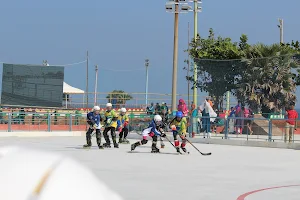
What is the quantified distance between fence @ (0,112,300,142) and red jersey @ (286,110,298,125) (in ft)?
0.76

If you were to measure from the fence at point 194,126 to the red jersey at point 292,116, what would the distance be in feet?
0.76

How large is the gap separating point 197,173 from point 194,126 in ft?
45.6

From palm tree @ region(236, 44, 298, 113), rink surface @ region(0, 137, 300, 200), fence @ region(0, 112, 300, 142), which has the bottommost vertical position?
rink surface @ region(0, 137, 300, 200)

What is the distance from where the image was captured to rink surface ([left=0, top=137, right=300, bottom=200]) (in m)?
11.8

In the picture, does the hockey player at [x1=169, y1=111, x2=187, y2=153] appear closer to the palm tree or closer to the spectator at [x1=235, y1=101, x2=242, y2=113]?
the spectator at [x1=235, y1=101, x2=242, y2=113]

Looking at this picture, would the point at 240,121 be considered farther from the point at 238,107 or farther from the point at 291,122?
the point at 291,122

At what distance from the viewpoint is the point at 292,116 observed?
2552 centimetres

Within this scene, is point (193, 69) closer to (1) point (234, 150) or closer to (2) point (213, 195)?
(1) point (234, 150)

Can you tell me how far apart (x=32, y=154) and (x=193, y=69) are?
1127 inches

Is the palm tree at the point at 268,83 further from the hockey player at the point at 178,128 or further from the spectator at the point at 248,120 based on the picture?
the hockey player at the point at 178,128

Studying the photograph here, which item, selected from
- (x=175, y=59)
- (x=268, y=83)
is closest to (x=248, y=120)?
(x=268, y=83)

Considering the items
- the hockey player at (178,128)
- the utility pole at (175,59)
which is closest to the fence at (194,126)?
the utility pole at (175,59)

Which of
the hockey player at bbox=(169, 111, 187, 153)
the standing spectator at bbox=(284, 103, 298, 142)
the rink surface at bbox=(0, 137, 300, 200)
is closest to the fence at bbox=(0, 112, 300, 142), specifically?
the standing spectator at bbox=(284, 103, 298, 142)

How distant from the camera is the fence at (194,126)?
84.5ft
